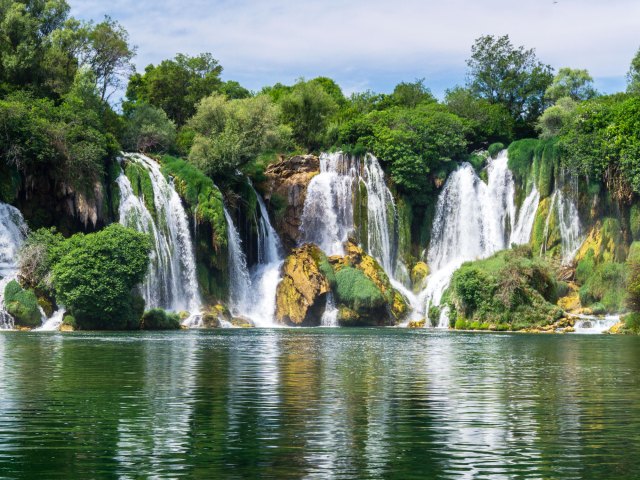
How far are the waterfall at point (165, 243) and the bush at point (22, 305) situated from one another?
31.4 feet

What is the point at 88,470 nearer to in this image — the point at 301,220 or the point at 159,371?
the point at 159,371

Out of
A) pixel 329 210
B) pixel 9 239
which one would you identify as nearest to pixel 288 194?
pixel 329 210

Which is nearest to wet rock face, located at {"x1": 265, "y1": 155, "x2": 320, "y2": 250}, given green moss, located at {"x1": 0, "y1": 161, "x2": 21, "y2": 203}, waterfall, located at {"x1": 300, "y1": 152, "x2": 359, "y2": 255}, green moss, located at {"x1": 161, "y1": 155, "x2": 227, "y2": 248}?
waterfall, located at {"x1": 300, "y1": 152, "x2": 359, "y2": 255}

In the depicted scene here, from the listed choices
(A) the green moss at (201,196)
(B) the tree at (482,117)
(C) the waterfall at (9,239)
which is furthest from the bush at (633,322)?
(C) the waterfall at (9,239)

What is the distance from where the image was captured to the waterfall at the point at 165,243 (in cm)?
6962

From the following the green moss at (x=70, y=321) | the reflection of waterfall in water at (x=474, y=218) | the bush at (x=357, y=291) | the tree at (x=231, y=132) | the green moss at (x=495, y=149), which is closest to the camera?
the green moss at (x=70, y=321)

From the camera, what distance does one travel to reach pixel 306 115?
95.2 metres

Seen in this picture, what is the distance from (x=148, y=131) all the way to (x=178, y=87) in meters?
16.7

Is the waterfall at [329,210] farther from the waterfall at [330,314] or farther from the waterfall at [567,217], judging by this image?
the waterfall at [567,217]

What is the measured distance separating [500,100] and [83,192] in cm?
4982

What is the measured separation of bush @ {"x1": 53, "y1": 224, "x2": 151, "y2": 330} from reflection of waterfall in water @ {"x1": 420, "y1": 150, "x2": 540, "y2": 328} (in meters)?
29.2

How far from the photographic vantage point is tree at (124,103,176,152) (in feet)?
272

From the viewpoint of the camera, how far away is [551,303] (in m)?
64.2

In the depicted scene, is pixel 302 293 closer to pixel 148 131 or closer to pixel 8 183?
pixel 148 131
